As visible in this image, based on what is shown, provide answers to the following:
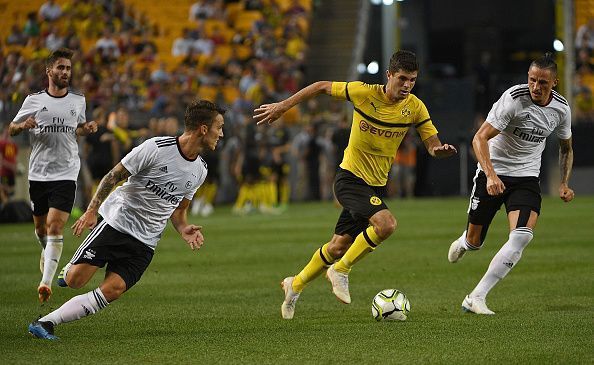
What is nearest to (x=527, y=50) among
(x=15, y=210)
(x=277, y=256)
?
(x=15, y=210)

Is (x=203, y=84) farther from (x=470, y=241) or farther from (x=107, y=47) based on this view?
(x=470, y=241)

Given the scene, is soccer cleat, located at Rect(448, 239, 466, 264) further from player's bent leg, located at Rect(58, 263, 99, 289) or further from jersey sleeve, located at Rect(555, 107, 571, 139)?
player's bent leg, located at Rect(58, 263, 99, 289)

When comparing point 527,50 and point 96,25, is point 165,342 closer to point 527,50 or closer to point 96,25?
point 96,25

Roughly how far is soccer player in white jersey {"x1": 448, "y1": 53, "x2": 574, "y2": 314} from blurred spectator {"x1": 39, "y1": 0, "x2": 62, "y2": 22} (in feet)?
68.9

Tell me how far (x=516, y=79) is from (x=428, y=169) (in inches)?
140

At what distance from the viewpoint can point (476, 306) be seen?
32.1 feet

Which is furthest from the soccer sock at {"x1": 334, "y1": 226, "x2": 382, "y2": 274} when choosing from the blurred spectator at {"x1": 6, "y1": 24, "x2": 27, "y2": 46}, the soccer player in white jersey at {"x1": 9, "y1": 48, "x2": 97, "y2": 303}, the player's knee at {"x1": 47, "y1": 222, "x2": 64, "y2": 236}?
the blurred spectator at {"x1": 6, "y1": 24, "x2": 27, "y2": 46}

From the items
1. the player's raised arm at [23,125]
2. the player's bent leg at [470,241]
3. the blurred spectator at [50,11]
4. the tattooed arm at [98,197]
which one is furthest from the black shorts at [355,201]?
the blurred spectator at [50,11]

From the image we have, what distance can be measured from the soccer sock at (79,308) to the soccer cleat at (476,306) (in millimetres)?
3303

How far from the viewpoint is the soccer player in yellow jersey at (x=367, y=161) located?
9.56 m

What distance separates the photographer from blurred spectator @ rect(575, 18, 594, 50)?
32.7 meters

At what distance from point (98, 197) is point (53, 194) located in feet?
12.3

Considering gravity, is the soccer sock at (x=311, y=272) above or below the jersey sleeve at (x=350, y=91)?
below

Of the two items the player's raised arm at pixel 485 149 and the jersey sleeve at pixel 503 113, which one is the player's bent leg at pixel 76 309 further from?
the jersey sleeve at pixel 503 113
